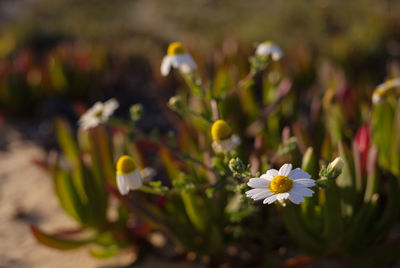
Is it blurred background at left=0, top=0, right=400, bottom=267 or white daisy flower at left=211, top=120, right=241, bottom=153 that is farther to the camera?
blurred background at left=0, top=0, right=400, bottom=267

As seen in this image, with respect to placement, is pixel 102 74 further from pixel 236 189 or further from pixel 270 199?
pixel 270 199

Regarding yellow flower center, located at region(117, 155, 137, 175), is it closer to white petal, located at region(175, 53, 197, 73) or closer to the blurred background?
white petal, located at region(175, 53, 197, 73)

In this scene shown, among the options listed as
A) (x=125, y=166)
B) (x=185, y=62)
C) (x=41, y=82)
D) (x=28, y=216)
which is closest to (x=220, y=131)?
(x=125, y=166)

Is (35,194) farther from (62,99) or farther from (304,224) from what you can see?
(304,224)

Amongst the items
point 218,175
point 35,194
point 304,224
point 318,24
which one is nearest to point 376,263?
point 304,224

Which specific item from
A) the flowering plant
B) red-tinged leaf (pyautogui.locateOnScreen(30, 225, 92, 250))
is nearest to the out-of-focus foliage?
the flowering plant

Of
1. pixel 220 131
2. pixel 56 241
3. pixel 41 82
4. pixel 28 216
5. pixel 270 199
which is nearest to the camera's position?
pixel 270 199
